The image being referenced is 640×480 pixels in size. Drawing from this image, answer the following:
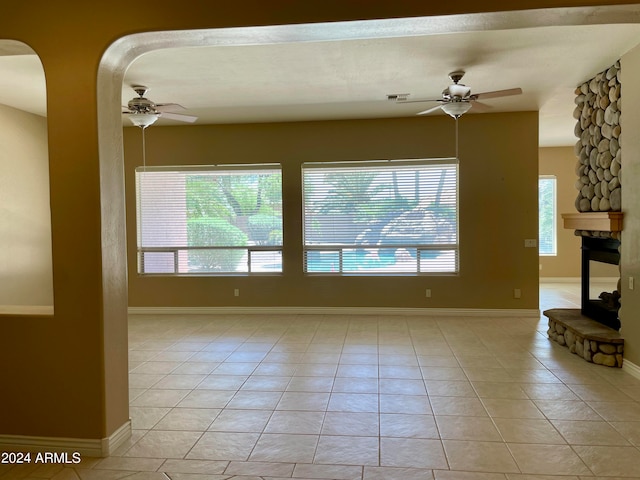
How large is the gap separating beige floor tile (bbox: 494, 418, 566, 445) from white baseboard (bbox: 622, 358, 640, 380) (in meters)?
1.43

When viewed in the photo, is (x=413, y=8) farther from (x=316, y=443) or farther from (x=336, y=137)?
(x=336, y=137)

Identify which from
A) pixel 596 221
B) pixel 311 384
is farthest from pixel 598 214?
pixel 311 384

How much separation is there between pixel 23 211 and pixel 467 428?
19.5ft

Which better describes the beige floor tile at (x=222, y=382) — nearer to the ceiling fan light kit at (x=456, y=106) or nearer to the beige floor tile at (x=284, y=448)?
the beige floor tile at (x=284, y=448)

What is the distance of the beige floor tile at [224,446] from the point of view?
8.26 ft

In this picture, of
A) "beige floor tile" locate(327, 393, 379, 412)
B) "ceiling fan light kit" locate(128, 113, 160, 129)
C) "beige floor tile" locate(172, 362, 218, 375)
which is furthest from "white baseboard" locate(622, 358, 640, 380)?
"ceiling fan light kit" locate(128, 113, 160, 129)

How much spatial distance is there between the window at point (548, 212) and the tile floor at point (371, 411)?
483cm

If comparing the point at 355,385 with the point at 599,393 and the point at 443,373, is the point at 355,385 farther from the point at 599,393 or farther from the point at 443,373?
the point at 599,393

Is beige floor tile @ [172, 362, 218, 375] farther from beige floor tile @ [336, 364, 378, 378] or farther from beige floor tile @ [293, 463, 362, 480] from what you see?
beige floor tile @ [293, 463, 362, 480]

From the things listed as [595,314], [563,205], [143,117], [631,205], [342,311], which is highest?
[143,117]

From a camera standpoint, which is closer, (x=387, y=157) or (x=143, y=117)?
(x=143, y=117)

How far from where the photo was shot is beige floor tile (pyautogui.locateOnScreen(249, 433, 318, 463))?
97.6 inches

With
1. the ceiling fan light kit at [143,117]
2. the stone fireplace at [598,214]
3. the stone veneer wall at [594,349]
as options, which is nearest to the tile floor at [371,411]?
the stone veneer wall at [594,349]

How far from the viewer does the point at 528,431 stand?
2.75m
